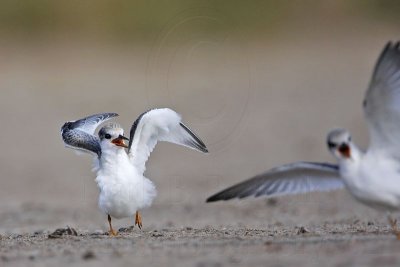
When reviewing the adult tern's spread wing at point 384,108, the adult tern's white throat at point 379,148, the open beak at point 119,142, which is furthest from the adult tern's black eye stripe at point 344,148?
the open beak at point 119,142

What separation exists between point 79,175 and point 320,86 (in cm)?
864

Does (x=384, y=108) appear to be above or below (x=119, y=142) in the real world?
below

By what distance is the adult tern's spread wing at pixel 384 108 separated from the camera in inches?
296

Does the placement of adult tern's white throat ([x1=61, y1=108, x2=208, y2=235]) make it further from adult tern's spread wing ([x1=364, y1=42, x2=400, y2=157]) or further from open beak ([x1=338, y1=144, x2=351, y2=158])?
adult tern's spread wing ([x1=364, y1=42, x2=400, y2=157])

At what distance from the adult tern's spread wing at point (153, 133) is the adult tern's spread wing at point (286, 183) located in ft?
5.08

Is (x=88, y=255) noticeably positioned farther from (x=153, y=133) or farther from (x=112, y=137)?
(x=153, y=133)

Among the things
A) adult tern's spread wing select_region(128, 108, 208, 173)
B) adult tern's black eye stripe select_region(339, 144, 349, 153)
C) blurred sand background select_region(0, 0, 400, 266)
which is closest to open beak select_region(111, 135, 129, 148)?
adult tern's spread wing select_region(128, 108, 208, 173)

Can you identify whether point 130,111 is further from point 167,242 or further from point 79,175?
point 167,242

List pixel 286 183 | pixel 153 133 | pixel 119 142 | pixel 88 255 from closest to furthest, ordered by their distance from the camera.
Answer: pixel 88 255, pixel 286 183, pixel 119 142, pixel 153 133

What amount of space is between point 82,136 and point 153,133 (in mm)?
764

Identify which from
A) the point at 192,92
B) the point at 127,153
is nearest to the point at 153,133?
the point at 127,153

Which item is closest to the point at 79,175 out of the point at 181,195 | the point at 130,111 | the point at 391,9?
the point at 181,195

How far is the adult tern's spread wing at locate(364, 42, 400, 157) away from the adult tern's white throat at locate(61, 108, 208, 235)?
2639mm

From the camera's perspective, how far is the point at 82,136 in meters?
10.4
